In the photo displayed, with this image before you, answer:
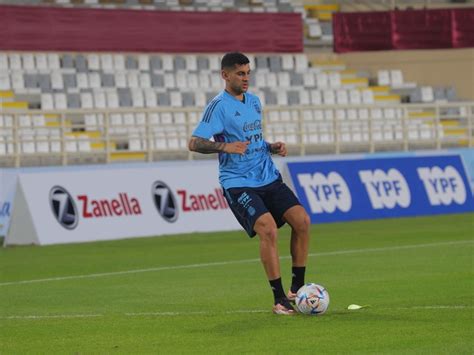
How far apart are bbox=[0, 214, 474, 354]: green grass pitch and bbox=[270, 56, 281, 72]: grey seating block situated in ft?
58.1

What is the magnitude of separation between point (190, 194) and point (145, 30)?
15316 mm

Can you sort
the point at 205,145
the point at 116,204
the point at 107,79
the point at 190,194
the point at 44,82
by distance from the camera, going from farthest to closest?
1. the point at 107,79
2. the point at 44,82
3. the point at 190,194
4. the point at 116,204
5. the point at 205,145

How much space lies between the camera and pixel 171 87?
3809cm

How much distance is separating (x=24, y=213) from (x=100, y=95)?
12.3 meters

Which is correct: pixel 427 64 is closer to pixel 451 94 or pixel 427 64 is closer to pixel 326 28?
pixel 451 94

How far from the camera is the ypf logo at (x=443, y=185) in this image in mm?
29609

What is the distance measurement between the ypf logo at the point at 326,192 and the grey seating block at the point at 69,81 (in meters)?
10.5

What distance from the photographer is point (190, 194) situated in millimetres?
25734

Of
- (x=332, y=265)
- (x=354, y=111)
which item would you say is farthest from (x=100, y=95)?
(x=332, y=265)

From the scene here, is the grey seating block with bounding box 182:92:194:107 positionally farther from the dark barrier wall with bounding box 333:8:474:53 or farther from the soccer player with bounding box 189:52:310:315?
the soccer player with bounding box 189:52:310:315

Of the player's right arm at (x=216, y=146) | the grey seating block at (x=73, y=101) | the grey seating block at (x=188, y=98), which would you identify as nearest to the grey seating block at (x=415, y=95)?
the grey seating block at (x=188, y=98)

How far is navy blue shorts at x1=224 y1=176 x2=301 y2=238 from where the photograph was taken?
12.1m

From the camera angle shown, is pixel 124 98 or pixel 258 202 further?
pixel 124 98

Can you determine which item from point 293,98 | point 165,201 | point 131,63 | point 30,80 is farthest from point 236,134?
point 293,98
